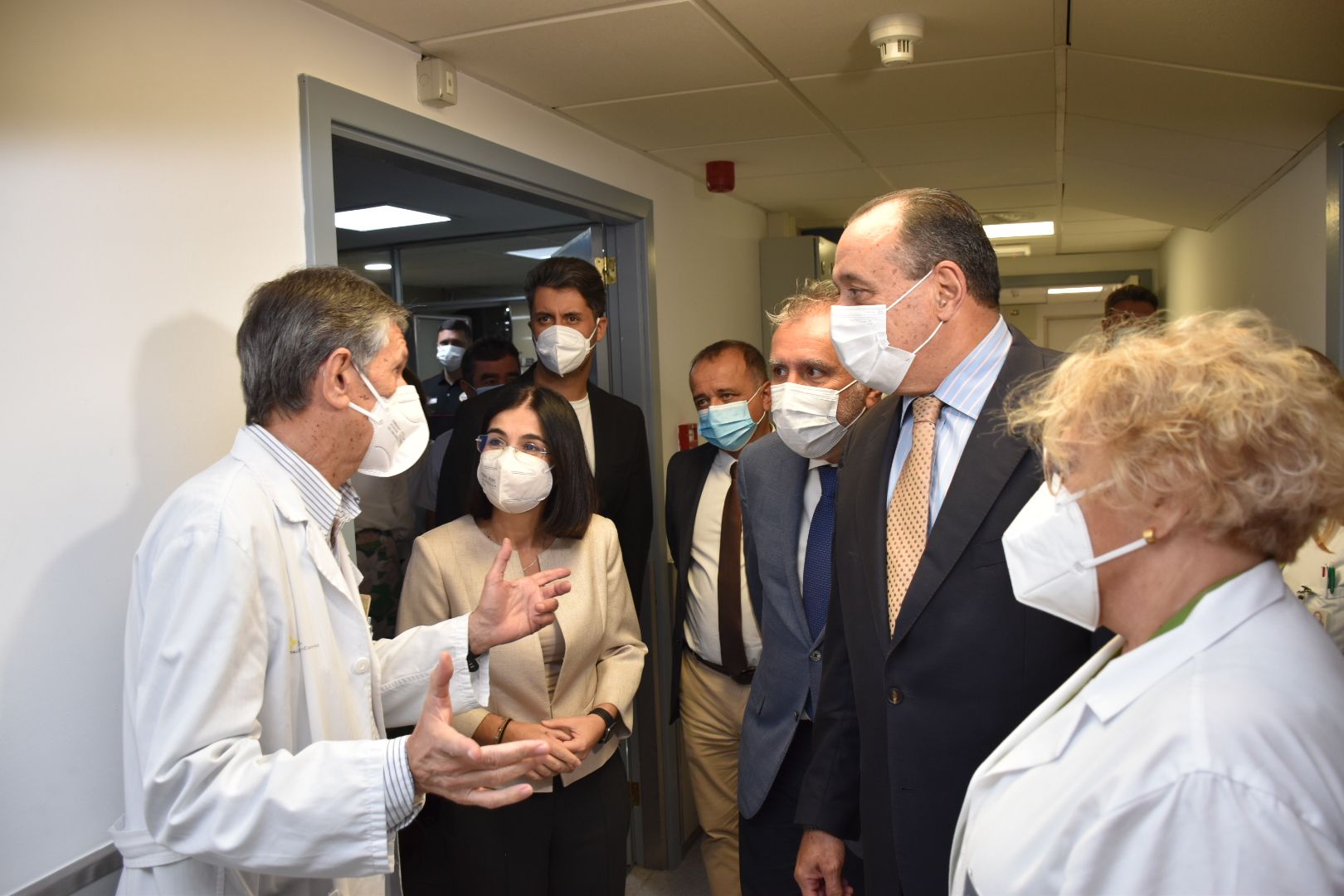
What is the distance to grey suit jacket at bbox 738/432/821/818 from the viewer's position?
2.09 m

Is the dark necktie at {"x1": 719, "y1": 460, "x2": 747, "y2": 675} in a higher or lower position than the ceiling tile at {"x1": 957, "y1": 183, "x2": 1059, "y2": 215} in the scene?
lower

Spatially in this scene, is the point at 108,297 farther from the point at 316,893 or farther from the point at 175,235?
the point at 316,893

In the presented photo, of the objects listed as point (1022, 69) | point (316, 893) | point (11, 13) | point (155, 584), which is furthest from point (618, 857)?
point (1022, 69)

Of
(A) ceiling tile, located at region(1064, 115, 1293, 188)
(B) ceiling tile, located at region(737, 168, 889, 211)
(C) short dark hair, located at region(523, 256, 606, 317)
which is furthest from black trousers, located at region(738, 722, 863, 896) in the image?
(B) ceiling tile, located at region(737, 168, 889, 211)

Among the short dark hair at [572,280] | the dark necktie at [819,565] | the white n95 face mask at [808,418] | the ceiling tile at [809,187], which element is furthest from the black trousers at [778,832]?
the ceiling tile at [809,187]

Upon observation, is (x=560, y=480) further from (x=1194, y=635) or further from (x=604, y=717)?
(x=1194, y=635)

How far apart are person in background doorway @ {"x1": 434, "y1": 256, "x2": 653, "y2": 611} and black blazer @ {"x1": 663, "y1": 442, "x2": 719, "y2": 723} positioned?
0.17 m

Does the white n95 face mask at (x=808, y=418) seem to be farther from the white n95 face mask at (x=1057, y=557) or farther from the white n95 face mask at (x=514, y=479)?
the white n95 face mask at (x=1057, y=557)

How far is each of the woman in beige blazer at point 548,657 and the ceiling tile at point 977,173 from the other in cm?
228

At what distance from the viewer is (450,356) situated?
181 inches

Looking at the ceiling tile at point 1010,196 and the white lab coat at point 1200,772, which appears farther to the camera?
the ceiling tile at point 1010,196

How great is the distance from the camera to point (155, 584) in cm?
130

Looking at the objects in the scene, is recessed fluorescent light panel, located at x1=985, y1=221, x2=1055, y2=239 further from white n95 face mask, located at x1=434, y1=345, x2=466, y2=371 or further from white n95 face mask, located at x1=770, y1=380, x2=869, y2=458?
white n95 face mask, located at x1=770, y1=380, x2=869, y2=458

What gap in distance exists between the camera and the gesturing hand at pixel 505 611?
70.6 inches
